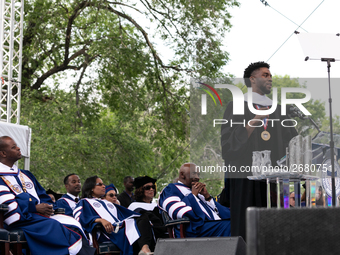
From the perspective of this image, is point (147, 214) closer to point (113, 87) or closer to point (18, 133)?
point (18, 133)

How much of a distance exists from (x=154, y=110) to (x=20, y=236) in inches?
306

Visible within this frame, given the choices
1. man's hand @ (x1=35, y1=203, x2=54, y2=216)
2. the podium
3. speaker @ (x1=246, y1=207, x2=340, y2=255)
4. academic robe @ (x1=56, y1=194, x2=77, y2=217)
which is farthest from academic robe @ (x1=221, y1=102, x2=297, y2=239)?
academic robe @ (x1=56, y1=194, x2=77, y2=217)

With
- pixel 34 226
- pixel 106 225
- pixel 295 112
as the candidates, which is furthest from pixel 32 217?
pixel 295 112

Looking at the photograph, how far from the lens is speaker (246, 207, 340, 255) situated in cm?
144

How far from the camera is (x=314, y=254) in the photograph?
4.73 ft

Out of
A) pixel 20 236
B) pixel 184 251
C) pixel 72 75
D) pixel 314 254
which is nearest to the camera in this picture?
pixel 314 254

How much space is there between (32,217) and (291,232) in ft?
10.9

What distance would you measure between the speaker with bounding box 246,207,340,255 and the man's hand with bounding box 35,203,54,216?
325cm

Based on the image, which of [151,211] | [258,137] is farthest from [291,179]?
[151,211]

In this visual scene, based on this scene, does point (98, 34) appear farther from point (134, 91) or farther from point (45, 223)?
point (45, 223)

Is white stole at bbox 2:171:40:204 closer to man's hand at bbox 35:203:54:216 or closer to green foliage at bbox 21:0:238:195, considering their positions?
man's hand at bbox 35:203:54:216

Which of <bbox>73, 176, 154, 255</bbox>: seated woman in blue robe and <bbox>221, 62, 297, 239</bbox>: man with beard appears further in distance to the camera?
<bbox>73, 176, 154, 255</bbox>: seated woman in blue robe

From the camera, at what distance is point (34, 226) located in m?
4.24

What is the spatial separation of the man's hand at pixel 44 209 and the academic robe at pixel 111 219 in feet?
2.10
